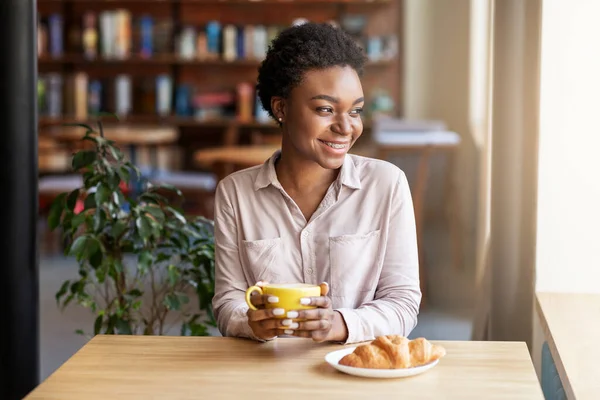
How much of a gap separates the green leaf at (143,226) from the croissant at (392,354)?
1.18m

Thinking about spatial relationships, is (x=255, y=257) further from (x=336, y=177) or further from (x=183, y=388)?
(x=183, y=388)

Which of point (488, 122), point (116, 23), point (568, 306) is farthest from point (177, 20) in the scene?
point (568, 306)

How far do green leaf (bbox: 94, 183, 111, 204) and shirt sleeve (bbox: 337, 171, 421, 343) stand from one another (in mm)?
935

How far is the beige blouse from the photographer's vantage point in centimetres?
185

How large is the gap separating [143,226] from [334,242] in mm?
809

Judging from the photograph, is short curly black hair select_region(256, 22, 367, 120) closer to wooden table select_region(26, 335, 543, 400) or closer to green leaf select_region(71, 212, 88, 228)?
wooden table select_region(26, 335, 543, 400)

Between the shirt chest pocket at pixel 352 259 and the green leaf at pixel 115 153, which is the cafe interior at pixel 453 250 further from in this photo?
the shirt chest pocket at pixel 352 259

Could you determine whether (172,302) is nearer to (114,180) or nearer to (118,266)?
(118,266)

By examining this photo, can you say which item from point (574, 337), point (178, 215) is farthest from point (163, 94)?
point (574, 337)

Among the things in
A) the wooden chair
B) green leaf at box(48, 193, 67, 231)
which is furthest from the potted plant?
the wooden chair

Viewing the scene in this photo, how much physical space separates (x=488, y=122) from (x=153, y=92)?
16.3 feet

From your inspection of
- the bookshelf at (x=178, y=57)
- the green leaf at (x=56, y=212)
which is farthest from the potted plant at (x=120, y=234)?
the bookshelf at (x=178, y=57)

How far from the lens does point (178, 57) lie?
7098mm

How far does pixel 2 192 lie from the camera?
91.1 inches
